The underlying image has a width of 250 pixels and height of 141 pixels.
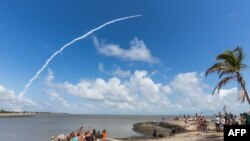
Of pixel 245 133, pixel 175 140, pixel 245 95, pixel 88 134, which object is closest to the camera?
pixel 245 133

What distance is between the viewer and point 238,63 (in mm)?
24375

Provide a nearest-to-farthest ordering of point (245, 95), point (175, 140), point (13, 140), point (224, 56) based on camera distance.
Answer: point (245, 95) → point (224, 56) → point (175, 140) → point (13, 140)

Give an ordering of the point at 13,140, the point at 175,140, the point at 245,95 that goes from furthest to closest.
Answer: the point at 13,140, the point at 175,140, the point at 245,95

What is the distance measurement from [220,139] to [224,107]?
6427mm

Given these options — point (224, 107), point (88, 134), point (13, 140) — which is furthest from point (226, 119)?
point (13, 140)

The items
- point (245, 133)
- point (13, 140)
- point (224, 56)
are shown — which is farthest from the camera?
point (13, 140)

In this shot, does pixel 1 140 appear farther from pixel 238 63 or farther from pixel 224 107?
pixel 238 63

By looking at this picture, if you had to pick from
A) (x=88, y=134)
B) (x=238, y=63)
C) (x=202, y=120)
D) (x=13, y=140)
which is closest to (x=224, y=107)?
→ (x=202, y=120)

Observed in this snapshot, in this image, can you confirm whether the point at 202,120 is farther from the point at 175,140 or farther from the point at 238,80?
the point at 238,80

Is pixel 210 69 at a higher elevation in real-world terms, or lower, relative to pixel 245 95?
higher

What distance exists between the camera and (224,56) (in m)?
24.8

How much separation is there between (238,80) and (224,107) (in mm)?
7770

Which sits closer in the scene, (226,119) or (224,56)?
(224,56)

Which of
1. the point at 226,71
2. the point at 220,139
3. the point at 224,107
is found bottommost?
the point at 220,139
